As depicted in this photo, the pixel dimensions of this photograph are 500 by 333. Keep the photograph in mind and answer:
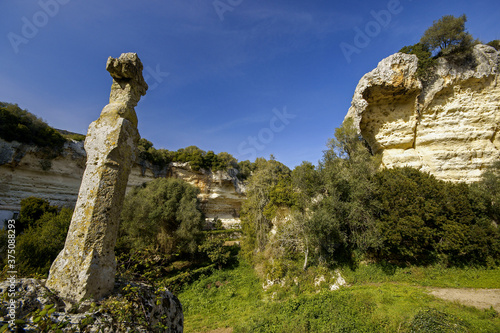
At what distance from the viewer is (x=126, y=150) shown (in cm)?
365

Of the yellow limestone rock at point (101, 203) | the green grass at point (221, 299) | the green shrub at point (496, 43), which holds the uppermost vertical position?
the green shrub at point (496, 43)

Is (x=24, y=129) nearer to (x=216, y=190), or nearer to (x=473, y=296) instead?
(x=216, y=190)

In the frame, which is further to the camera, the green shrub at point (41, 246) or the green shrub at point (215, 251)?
the green shrub at point (215, 251)

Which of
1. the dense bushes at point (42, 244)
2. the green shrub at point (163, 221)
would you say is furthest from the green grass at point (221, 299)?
the dense bushes at point (42, 244)

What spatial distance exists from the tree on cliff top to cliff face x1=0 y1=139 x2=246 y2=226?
1143 inches

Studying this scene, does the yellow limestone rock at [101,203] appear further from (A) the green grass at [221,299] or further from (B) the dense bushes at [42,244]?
(A) the green grass at [221,299]

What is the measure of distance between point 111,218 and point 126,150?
1.19m

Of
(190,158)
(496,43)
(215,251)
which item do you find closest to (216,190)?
(190,158)

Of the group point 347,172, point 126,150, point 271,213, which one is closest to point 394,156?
point 347,172

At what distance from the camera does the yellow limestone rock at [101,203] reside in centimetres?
284

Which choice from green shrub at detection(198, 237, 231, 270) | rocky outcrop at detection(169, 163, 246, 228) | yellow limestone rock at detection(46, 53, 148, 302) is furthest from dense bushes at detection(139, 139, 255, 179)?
yellow limestone rock at detection(46, 53, 148, 302)

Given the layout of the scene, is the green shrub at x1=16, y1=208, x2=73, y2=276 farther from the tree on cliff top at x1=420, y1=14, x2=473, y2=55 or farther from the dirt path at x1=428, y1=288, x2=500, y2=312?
the tree on cliff top at x1=420, y1=14, x2=473, y2=55

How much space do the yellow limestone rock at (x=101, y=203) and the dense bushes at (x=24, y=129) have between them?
25.7 meters

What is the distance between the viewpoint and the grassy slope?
23.1 ft
